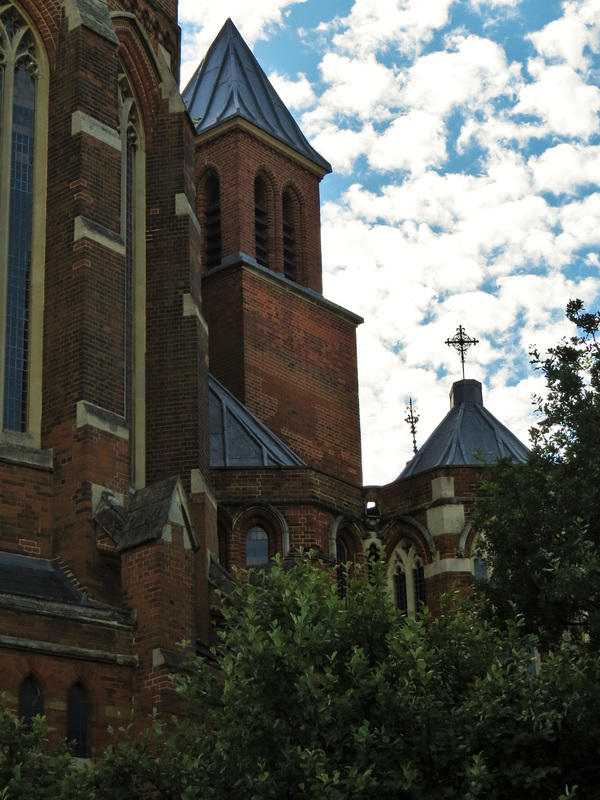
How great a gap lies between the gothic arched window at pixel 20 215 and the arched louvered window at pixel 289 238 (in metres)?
16.6

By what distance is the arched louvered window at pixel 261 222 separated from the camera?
4119 cm

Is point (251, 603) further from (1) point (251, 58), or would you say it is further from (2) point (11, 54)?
(1) point (251, 58)

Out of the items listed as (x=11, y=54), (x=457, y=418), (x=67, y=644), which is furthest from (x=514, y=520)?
(x=457, y=418)

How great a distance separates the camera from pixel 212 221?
1630 inches

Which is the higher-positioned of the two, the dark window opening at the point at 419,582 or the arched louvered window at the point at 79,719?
the dark window opening at the point at 419,582

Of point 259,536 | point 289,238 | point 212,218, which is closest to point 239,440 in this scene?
point 259,536

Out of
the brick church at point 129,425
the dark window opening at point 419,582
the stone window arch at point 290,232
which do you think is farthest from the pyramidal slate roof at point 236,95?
the dark window opening at point 419,582

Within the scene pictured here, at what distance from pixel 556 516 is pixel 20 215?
33.6 ft

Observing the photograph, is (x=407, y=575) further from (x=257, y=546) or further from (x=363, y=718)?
(x=363, y=718)

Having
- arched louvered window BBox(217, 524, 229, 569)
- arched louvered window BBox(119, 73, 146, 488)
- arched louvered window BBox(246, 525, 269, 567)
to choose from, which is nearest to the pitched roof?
arched louvered window BBox(119, 73, 146, 488)

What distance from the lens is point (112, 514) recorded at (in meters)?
22.2

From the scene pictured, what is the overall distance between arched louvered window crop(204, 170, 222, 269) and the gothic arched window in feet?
49.2

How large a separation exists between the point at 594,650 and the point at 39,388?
382 inches

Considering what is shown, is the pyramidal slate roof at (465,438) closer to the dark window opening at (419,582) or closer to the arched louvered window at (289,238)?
the dark window opening at (419,582)
